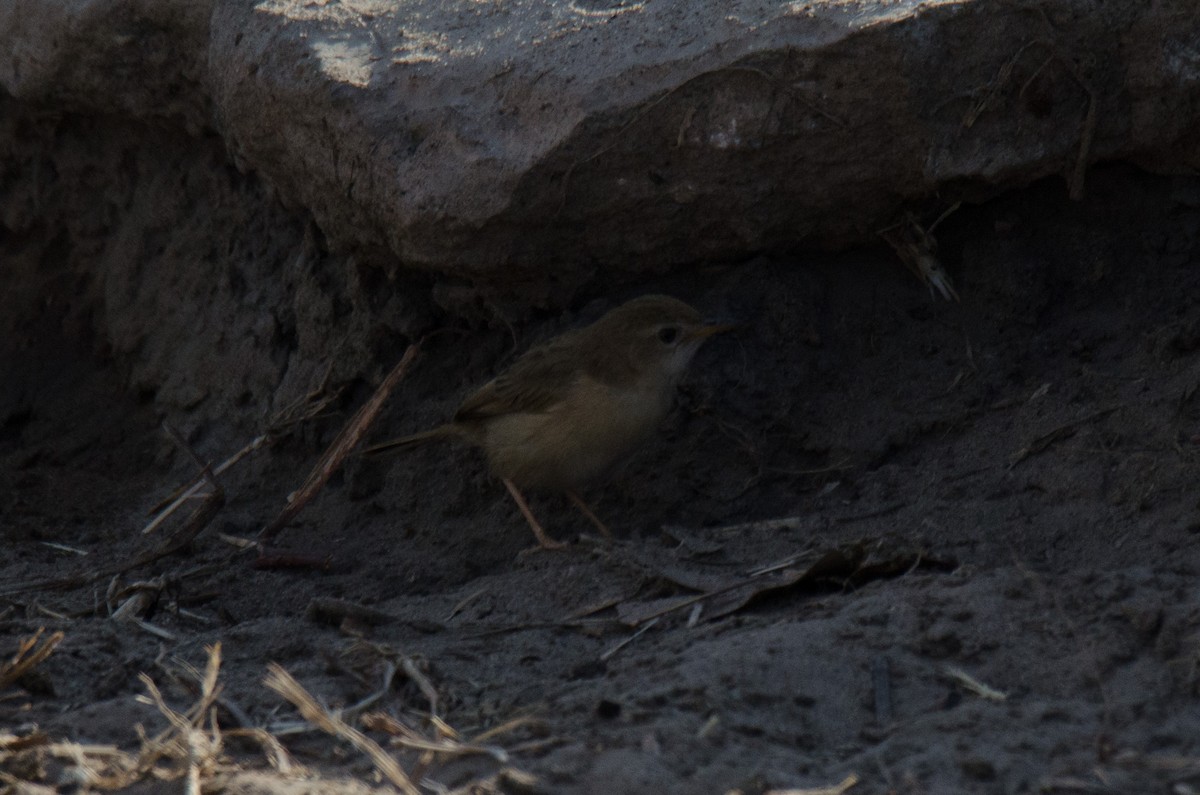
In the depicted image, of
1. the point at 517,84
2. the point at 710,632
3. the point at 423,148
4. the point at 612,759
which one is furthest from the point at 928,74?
the point at 612,759

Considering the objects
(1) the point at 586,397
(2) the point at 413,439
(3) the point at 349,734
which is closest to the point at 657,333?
(1) the point at 586,397

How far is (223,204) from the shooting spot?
8.62 metres

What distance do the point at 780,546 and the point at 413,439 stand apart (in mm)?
2206

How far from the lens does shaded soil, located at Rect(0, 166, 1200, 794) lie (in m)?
4.18

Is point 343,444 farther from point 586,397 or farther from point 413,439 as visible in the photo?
point 586,397

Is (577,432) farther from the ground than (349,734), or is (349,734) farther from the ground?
(349,734)

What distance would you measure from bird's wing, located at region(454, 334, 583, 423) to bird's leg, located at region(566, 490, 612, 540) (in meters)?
0.50

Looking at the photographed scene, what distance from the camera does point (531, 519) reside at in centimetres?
698

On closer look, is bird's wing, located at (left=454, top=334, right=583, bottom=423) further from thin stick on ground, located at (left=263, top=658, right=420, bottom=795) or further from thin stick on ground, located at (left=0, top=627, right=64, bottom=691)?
thin stick on ground, located at (left=263, top=658, right=420, bottom=795)

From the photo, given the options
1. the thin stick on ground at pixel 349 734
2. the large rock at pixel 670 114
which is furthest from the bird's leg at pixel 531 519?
the thin stick on ground at pixel 349 734

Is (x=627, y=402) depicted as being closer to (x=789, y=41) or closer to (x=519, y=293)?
(x=519, y=293)

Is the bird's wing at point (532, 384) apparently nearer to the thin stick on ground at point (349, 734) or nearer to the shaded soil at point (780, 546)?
the shaded soil at point (780, 546)

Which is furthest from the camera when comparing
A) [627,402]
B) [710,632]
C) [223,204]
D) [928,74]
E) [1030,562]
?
[223,204]

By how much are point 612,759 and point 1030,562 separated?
2.15 m
